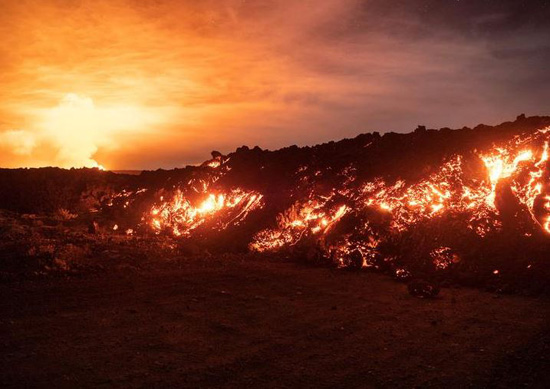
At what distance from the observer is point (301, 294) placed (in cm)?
1093

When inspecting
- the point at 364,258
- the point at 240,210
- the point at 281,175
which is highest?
the point at 281,175

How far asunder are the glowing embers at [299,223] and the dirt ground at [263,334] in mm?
4180

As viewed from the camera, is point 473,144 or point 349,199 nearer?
point 473,144

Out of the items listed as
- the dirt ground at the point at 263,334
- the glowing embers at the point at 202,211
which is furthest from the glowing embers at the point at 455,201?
the glowing embers at the point at 202,211

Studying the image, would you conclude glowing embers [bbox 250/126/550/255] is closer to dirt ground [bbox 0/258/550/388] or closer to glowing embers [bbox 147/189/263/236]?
dirt ground [bbox 0/258/550/388]

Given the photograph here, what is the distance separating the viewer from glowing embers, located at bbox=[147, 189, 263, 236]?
1958 centimetres

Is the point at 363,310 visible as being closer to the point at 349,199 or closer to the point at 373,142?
the point at 349,199

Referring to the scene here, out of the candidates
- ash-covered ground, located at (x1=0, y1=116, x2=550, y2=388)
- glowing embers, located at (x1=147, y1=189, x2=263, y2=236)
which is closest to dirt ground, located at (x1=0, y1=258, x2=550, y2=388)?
ash-covered ground, located at (x1=0, y1=116, x2=550, y2=388)

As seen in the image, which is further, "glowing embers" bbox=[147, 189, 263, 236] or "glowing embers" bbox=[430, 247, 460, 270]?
"glowing embers" bbox=[147, 189, 263, 236]

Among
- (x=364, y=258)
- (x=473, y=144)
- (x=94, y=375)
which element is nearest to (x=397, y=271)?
(x=364, y=258)

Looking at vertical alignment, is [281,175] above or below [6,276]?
above

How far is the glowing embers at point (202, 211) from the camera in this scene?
1958cm

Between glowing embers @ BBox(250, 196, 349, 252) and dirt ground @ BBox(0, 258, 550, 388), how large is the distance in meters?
4.18

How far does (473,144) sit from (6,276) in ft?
52.4
